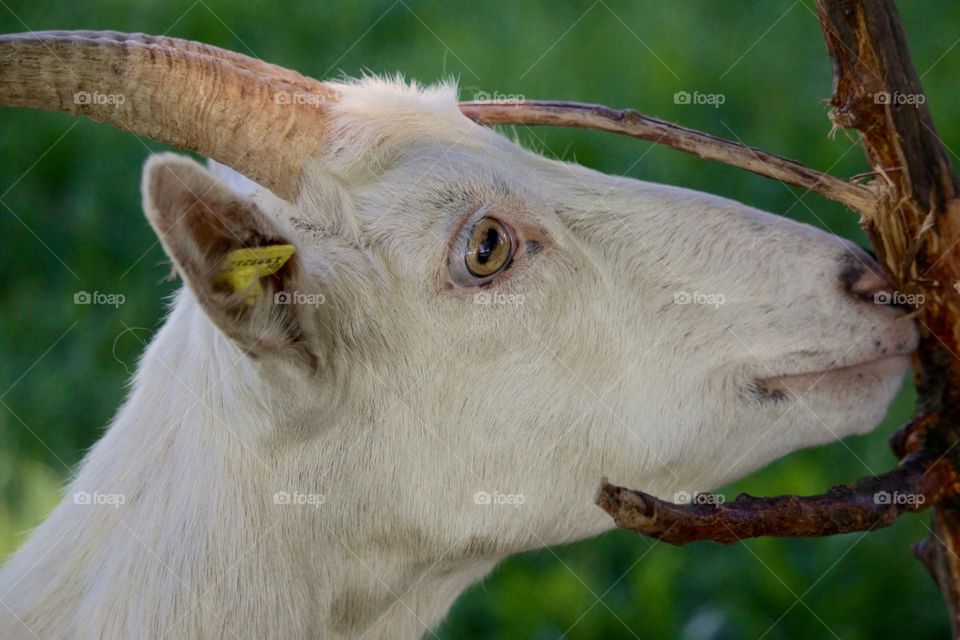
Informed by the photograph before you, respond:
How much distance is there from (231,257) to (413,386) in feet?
2.14

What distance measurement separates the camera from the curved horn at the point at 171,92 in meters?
2.99

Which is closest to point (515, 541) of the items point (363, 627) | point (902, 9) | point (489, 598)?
point (363, 627)

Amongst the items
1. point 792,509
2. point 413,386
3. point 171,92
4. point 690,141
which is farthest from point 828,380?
point 171,92

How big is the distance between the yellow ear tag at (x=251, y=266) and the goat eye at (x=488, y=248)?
1.71ft

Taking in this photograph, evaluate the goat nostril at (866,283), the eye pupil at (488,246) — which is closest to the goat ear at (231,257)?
the eye pupil at (488,246)

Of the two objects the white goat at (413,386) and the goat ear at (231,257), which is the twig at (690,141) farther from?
the goat ear at (231,257)

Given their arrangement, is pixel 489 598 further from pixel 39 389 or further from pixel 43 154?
pixel 43 154

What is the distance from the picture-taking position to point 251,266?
2.98 meters

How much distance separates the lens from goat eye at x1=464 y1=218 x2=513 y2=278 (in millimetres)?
3303

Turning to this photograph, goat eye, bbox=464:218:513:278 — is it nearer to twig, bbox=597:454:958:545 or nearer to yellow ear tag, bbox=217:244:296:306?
yellow ear tag, bbox=217:244:296:306

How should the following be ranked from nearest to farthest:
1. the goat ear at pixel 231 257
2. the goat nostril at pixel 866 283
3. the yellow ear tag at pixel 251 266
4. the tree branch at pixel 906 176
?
1. the goat ear at pixel 231 257
2. the yellow ear tag at pixel 251 266
3. the tree branch at pixel 906 176
4. the goat nostril at pixel 866 283

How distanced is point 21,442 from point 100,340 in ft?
2.90

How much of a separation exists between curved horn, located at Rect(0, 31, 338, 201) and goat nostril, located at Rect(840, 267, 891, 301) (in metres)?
1.52

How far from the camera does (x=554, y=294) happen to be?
3.38m
